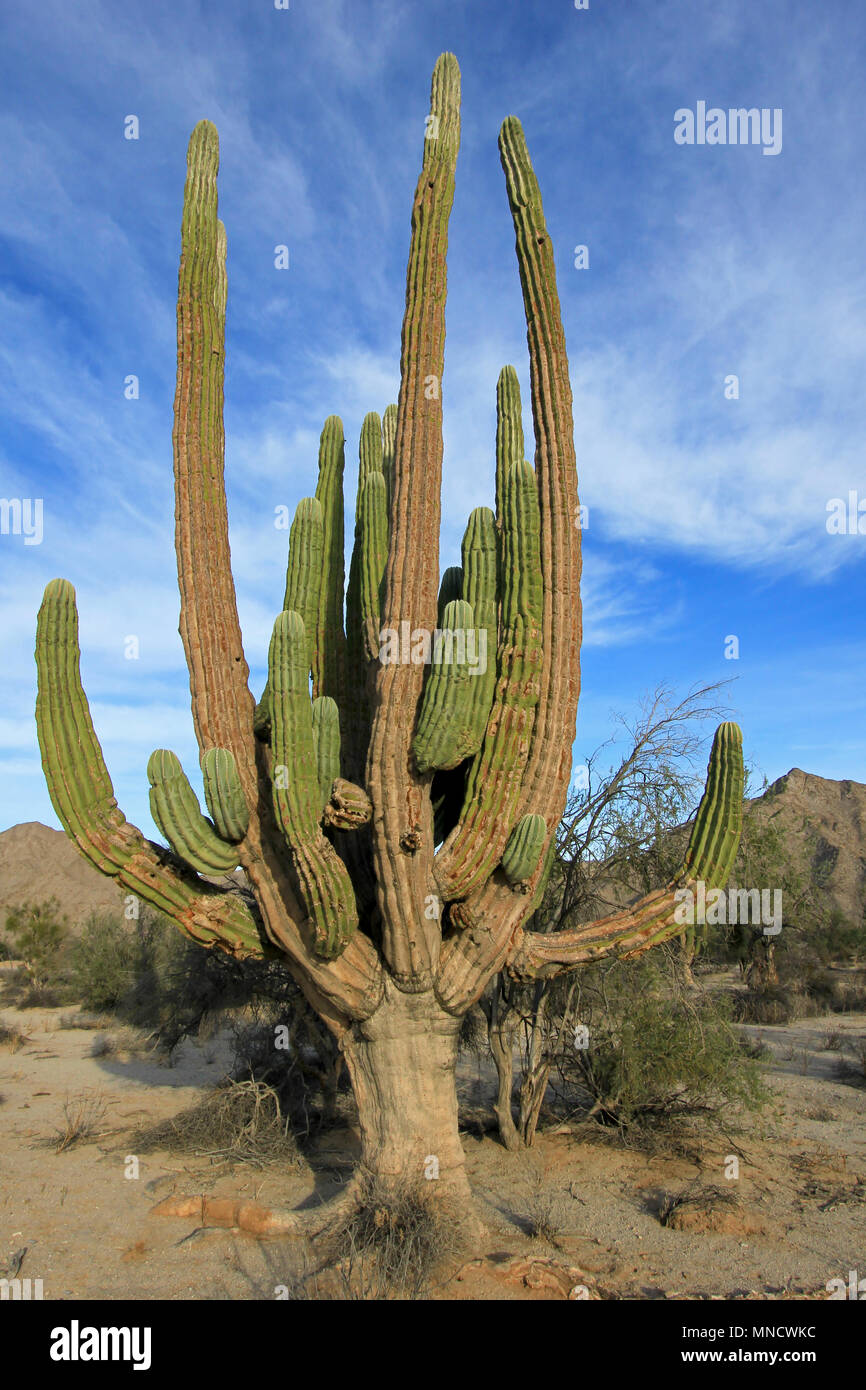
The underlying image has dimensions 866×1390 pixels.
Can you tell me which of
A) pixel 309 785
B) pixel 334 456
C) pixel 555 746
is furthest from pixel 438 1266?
pixel 334 456

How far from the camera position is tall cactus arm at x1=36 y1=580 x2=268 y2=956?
5.46m

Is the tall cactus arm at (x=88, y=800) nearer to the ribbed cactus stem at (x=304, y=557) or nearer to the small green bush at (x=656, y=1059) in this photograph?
the ribbed cactus stem at (x=304, y=557)

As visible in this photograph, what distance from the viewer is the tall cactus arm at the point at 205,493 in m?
5.87

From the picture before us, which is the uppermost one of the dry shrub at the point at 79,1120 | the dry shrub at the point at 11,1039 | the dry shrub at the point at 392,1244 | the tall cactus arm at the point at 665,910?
the tall cactus arm at the point at 665,910

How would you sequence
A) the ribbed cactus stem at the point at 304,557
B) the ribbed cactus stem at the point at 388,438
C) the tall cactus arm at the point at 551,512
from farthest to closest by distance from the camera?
the ribbed cactus stem at the point at 388,438 < the ribbed cactus stem at the point at 304,557 < the tall cactus arm at the point at 551,512

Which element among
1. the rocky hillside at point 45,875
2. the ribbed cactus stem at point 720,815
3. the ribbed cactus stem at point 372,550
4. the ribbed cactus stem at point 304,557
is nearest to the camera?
the ribbed cactus stem at point 720,815

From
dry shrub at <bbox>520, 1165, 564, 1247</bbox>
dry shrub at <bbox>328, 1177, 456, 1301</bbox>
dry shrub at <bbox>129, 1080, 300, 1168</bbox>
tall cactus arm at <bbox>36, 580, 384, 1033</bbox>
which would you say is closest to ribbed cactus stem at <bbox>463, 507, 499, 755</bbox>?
tall cactus arm at <bbox>36, 580, 384, 1033</bbox>

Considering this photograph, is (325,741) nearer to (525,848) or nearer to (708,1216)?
(525,848)

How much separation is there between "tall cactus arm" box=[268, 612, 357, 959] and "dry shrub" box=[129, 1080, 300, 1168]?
317 centimetres

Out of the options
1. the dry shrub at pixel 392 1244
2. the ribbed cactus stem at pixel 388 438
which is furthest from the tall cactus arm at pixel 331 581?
the dry shrub at pixel 392 1244

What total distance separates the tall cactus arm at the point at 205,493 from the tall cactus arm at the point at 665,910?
2.29 metres

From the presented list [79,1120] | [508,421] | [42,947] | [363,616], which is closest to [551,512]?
[508,421]

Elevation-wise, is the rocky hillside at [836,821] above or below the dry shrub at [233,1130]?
above

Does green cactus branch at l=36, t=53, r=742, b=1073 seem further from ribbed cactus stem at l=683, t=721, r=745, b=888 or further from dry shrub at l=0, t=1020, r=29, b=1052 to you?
dry shrub at l=0, t=1020, r=29, b=1052
